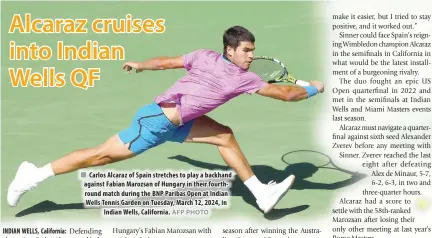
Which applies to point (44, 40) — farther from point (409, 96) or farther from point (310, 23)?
point (409, 96)

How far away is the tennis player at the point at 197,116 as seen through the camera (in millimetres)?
8406

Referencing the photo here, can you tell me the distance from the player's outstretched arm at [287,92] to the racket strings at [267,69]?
0.61 m

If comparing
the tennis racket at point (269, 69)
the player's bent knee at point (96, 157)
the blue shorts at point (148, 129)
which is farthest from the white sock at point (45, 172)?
the tennis racket at point (269, 69)

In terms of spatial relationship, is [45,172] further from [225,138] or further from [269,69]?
[269,69]

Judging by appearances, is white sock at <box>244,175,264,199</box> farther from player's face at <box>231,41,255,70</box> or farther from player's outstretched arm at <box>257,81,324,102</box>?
player's face at <box>231,41,255,70</box>

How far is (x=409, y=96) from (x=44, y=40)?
3.97m

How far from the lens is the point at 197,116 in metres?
8.55

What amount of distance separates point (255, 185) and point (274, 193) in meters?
0.16

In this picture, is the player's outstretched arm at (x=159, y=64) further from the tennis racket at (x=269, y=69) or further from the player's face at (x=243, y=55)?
the tennis racket at (x=269, y=69)

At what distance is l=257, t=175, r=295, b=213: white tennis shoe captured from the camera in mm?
8664

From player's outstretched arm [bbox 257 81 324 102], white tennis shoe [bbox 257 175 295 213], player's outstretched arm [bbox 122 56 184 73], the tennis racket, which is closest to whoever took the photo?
player's outstretched arm [bbox 257 81 324 102]

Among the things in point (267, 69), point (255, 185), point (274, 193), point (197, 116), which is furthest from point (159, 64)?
point (274, 193)

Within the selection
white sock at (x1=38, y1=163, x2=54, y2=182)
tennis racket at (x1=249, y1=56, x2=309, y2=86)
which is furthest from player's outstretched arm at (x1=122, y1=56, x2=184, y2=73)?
white sock at (x1=38, y1=163, x2=54, y2=182)

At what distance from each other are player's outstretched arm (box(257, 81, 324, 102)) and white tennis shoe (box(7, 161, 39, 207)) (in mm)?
1882
